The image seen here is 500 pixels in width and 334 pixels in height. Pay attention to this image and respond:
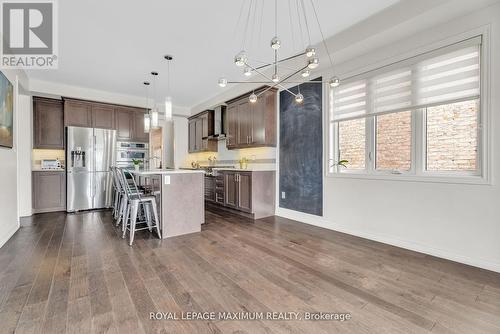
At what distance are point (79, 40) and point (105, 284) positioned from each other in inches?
128

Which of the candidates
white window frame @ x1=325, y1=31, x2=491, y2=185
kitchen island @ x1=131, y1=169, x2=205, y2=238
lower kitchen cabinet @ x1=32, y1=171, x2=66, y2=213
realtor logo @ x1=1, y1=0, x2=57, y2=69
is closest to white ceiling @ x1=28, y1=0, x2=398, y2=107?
realtor logo @ x1=1, y1=0, x2=57, y2=69

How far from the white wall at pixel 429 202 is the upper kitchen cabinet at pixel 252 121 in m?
1.47

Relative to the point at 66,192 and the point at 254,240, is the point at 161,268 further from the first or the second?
the point at 66,192

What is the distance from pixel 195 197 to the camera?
360 cm

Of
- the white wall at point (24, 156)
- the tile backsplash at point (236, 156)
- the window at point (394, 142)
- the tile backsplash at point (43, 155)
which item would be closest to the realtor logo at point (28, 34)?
the white wall at point (24, 156)

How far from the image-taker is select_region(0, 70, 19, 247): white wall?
301cm

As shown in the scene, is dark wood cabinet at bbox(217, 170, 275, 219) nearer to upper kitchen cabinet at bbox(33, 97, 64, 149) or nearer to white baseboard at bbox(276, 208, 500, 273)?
white baseboard at bbox(276, 208, 500, 273)

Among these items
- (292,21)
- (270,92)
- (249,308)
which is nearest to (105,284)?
(249,308)

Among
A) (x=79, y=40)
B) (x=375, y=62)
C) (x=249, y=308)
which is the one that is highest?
(x=79, y=40)

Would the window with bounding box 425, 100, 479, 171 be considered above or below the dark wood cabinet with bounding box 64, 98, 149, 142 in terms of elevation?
below

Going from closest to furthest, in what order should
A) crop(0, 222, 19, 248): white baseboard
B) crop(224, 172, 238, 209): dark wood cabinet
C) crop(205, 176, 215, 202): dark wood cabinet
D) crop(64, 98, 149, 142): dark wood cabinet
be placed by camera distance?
crop(0, 222, 19, 248): white baseboard
crop(224, 172, 238, 209): dark wood cabinet
crop(64, 98, 149, 142): dark wood cabinet
crop(205, 176, 215, 202): dark wood cabinet

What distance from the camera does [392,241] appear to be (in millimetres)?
3062

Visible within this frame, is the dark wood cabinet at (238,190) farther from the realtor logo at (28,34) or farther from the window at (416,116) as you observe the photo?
the realtor logo at (28,34)

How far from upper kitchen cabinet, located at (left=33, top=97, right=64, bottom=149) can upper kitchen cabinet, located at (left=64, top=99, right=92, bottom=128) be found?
263 mm
